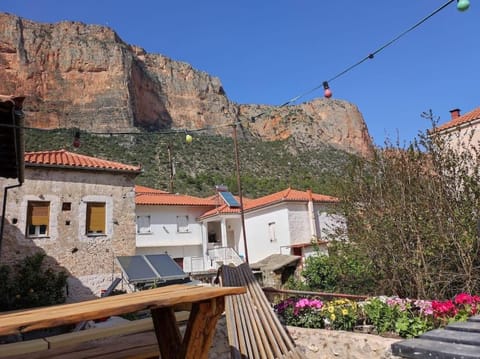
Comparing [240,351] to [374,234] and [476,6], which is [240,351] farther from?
[476,6]

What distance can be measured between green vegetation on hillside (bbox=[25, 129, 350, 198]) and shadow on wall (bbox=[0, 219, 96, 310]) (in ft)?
71.3

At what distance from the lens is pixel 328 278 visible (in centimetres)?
1192

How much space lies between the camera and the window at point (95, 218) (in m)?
12.4

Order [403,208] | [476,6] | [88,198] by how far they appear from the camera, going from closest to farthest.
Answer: [476,6], [403,208], [88,198]

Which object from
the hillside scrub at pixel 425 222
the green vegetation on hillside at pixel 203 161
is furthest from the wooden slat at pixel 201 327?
the green vegetation on hillside at pixel 203 161

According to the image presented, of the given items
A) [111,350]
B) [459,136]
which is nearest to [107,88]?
[459,136]

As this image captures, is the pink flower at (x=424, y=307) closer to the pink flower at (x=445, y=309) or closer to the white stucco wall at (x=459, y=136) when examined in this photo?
the pink flower at (x=445, y=309)

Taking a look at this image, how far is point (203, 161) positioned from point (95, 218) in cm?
3128

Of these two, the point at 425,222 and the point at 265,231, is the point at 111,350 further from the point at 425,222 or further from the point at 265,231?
the point at 265,231

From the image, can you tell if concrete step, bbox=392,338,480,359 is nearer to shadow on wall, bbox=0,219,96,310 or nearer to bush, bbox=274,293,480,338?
bush, bbox=274,293,480,338

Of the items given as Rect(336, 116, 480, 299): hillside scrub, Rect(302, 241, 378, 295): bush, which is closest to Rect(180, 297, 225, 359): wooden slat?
Rect(336, 116, 480, 299): hillside scrub

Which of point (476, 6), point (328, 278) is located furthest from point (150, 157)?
point (476, 6)

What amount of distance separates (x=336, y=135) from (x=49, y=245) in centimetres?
7016

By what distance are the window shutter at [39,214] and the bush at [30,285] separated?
1.10m
